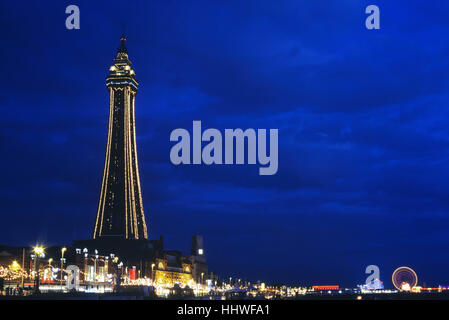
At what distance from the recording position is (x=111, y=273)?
17862 cm

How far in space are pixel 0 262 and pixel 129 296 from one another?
3083cm
